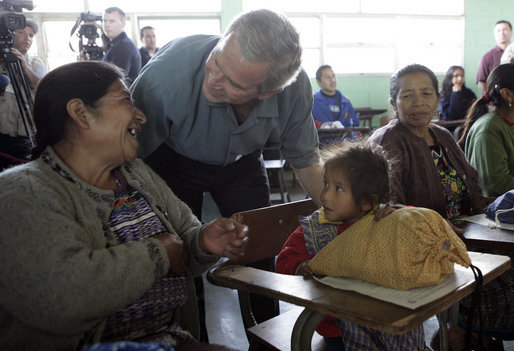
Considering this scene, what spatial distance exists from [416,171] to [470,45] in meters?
7.68

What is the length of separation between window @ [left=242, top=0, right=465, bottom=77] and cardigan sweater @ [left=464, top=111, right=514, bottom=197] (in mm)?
5953

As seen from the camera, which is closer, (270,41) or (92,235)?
(92,235)

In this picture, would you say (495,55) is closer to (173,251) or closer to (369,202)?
(369,202)

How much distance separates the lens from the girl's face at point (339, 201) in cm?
127

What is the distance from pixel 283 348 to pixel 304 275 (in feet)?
0.85

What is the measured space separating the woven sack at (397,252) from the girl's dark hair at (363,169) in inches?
8.4

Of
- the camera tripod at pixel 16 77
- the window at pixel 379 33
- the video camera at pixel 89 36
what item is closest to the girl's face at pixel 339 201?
the camera tripod at pixel 16 77

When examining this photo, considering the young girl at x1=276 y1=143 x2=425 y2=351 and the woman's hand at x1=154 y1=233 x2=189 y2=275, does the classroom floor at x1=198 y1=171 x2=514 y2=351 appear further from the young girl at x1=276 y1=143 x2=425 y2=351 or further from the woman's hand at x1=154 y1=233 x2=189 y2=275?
the woman's hand at x1=154 y1=233 x2=189 y2=275

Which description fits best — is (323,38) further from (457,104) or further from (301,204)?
(301,204)

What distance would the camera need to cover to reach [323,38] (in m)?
7.87

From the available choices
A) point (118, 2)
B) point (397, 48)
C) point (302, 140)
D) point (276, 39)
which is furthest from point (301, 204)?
point (397, 48)

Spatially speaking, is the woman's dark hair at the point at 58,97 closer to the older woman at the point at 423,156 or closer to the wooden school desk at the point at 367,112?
Answer: the older woman at the point at 423,156

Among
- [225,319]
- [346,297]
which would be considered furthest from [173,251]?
[225,319]

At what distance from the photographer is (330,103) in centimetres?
537
